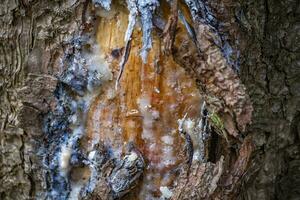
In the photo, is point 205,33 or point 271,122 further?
point 271,122

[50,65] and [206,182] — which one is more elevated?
[50,65]

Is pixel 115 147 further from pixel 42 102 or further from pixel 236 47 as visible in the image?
pixel 236 47

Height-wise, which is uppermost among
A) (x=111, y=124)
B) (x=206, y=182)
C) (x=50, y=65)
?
(x=50, y=65)

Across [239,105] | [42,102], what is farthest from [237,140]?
[42,102]

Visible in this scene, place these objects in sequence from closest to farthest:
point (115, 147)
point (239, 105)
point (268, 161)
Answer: point (239, 105) < point (115, 147) < point (268, 161)
